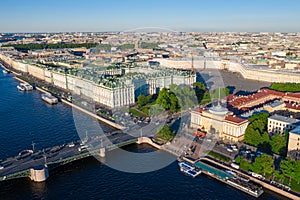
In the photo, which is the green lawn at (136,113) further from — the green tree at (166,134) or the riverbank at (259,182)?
the riverbank at (259,182)

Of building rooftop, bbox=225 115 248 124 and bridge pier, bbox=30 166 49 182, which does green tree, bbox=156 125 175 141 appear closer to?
building rooftop, bbox=225 115 248 124

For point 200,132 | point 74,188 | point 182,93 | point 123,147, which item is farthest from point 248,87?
point 74,188

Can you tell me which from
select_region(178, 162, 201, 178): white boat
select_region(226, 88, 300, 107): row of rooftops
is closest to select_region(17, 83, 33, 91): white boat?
select_region(226, 88, 300, 107): row of rooftops

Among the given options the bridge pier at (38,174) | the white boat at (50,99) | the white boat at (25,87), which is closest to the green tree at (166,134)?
the bridge pier at (38,174)

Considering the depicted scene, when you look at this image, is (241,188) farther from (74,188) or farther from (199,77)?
(199,77)

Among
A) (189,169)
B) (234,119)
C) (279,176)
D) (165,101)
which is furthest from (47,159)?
(279,176)

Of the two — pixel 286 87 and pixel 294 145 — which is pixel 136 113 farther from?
pixel 286 87

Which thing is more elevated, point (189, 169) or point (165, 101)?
point (165, 101)
